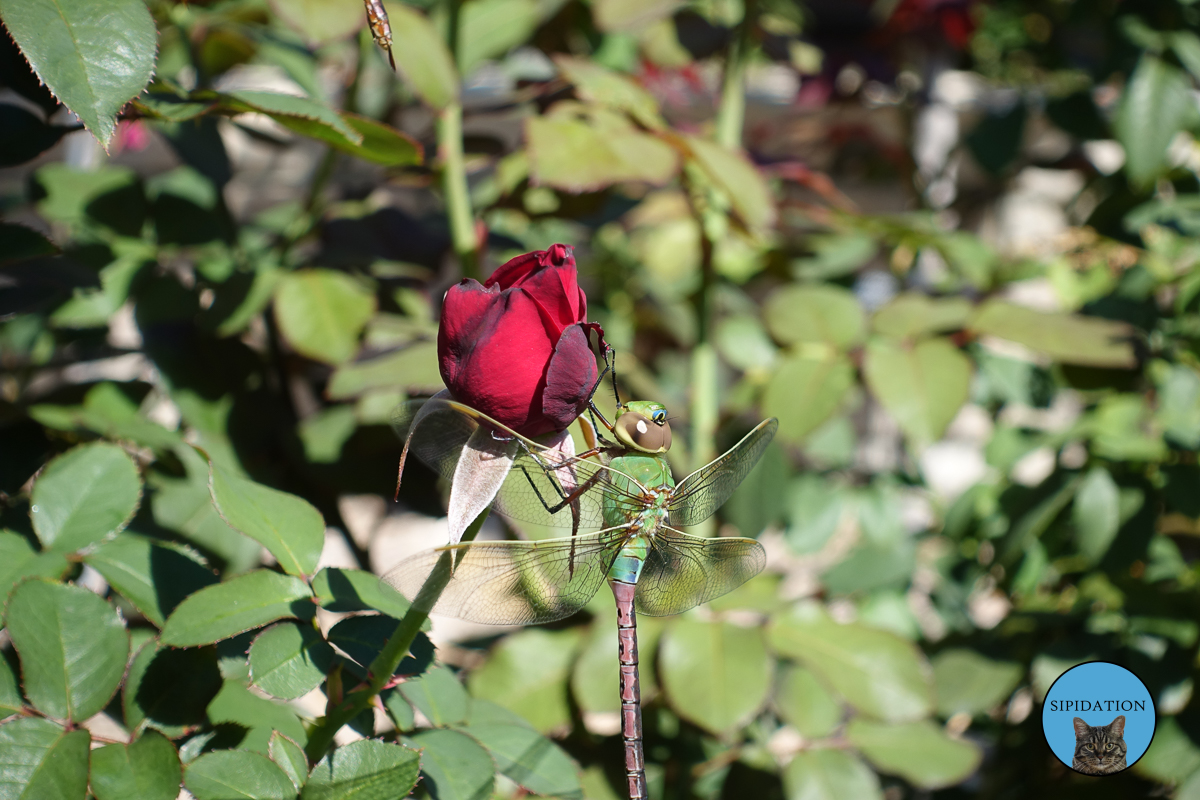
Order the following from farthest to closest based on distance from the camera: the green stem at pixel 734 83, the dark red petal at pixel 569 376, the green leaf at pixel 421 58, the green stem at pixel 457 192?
1. the green stem at pixel 734 83
2. the green stem at pixel 457 192
3. the green leaf at pixel 421 58
4. the dark red petal at pixel 569 376

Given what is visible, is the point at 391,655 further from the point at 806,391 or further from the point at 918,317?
the point at 918,317

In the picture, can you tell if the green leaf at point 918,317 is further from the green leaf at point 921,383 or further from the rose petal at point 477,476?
the rose petal at point 477,476

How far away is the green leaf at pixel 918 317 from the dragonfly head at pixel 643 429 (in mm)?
589

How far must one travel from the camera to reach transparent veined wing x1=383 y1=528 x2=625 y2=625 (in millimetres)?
405

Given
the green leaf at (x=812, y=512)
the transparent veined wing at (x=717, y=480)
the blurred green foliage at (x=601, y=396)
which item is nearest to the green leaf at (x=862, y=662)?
the blurred green foliage at (x=601, y=396)

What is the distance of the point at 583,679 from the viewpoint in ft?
2.68

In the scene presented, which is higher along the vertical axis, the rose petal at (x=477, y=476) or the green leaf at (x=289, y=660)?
the rose petal at (x=477, y=476)

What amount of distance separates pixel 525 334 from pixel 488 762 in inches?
10.0

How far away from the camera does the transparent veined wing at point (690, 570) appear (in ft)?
1.69

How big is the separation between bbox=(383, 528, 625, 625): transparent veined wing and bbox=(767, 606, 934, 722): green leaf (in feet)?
1.56

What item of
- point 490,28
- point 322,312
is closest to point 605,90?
point 490,28

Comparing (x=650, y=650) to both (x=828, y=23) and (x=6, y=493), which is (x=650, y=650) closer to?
(x=6, y=493)

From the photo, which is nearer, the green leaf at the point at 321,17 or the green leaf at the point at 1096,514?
the green leaf at the point at 321,17

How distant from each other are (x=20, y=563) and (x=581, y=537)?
0.36m
